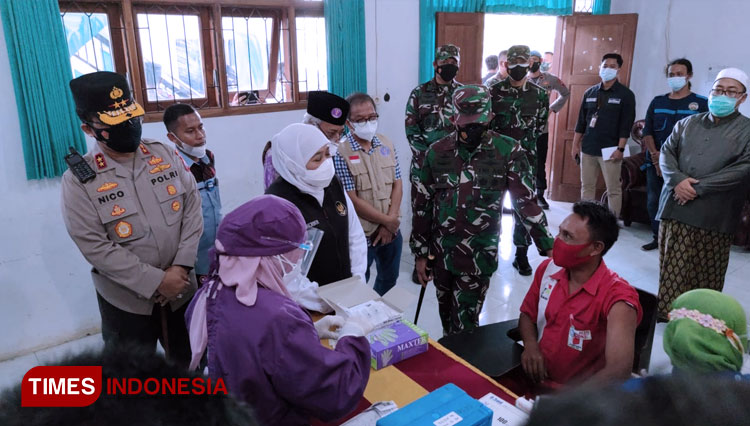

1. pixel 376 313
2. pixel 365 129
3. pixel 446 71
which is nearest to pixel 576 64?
pixel 446 71

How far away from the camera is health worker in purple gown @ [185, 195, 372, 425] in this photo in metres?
1.13

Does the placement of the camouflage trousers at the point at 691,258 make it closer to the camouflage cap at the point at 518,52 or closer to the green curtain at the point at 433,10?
the camouflage cap at the point at 518,52

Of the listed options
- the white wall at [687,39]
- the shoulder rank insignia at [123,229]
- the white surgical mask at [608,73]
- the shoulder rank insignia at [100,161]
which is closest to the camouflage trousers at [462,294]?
the shoulder rank insignia at [123,229]

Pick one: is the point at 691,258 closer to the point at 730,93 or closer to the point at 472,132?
the point at 730,93

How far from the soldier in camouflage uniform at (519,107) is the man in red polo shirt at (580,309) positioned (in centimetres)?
218

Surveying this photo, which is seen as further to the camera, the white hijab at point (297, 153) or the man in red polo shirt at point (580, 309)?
the white hijab at point (297, 153)

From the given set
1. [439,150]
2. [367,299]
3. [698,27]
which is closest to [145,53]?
[439,150]

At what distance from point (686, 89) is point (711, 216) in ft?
6.00

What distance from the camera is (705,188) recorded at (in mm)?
2814

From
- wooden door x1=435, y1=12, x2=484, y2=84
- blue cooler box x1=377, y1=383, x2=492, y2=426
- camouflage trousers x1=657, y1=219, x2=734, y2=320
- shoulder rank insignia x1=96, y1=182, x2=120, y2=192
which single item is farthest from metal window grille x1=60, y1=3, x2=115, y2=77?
camouflage trousers x1=657, y1=219, x2=734, y2=320

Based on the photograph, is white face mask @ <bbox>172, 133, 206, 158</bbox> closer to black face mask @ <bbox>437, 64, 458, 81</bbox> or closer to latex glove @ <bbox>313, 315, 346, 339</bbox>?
latex glove @ <bbox>313, 315, 346, 339</bbox>

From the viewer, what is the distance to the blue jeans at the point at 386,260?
116 inches

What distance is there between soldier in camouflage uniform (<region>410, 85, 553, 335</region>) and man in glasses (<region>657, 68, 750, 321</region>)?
4.37 ft

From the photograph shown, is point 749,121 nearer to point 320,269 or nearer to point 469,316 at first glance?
point 469,316
